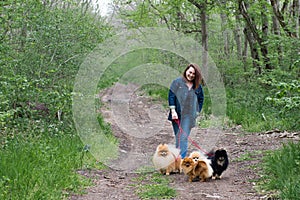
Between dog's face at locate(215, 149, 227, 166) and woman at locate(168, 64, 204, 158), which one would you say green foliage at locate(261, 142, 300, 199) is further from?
woman at locate(168, 64, 204, 158)

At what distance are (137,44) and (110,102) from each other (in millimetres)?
2412

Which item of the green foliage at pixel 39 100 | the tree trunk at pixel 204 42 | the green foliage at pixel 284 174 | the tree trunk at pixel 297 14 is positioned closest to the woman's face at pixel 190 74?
the green foliage at pixel 284 174

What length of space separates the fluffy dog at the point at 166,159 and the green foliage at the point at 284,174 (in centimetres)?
136

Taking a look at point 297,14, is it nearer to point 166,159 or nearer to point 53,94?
point 166,159

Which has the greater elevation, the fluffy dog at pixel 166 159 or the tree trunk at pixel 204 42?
the tree trunk at pixel 204 42

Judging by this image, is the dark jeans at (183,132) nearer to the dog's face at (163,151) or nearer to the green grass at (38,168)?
the dog's face at (163,151)

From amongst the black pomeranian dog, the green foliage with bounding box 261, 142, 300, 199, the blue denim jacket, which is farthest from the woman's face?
the green foliage with bounding box 261, 142, 300, 199

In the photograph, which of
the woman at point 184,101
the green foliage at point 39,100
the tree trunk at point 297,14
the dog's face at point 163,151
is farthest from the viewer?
the tree trunk at point 297,14

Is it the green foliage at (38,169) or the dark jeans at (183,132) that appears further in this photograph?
the dark jeans at (183,132)

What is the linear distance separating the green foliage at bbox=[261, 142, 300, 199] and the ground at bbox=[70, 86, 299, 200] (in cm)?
19

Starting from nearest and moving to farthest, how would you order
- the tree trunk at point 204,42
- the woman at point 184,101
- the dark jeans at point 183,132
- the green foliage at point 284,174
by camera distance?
1. the green foliage at point 284,174
2. the woman at point 184,101
3. the dark jeans at point 183,132
4. the tree trunk at point 204,42

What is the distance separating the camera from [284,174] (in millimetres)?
5125

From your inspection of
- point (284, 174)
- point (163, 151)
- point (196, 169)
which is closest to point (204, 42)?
point (163, 151)

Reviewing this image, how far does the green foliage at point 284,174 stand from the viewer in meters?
4.34
